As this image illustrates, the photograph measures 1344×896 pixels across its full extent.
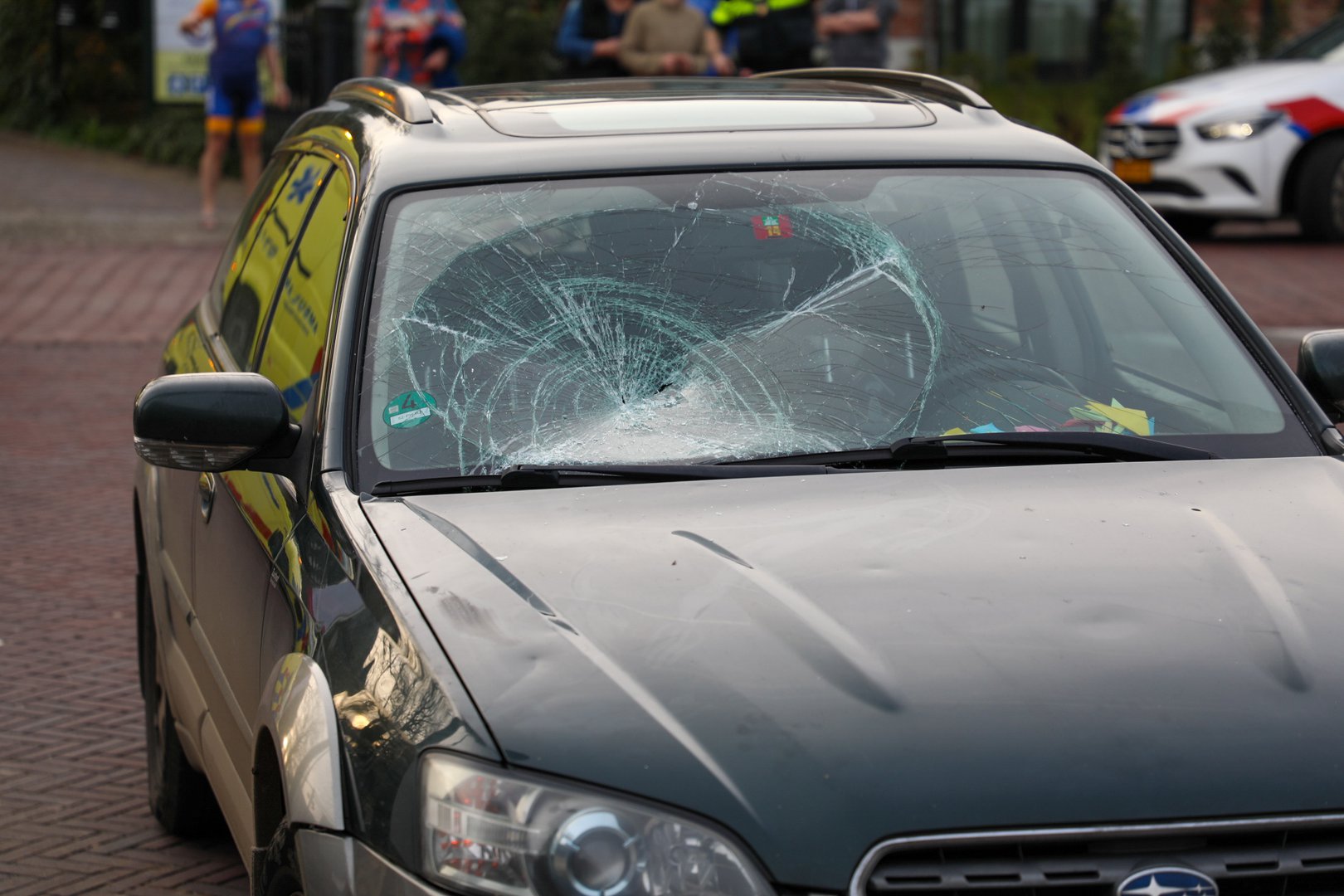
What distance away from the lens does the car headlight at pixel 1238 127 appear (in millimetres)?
13508

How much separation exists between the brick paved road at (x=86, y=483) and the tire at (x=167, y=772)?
6 centimetres

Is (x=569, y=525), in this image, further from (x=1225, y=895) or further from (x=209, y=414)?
(x=1225, y=895)

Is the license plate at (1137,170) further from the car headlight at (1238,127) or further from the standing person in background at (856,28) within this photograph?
the standing person in background at (856,28)

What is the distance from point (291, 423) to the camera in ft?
10.1

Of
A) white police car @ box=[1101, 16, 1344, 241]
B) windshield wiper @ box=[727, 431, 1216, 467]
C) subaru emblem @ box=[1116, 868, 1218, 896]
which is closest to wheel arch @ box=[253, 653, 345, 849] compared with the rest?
windshield wiper @ box=[727, 431, 1216, 467]

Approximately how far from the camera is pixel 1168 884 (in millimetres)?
2105

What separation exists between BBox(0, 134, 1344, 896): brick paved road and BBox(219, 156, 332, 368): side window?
112 centimetres

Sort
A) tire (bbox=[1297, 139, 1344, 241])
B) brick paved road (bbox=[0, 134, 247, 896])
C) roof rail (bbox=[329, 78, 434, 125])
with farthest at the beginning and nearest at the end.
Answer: tire (bbox=[1297, 139, 1344, 241]) → brick paved road (bbox=[0, 134, 247, 896]) → roof rail (bbox=[329, 78, 434, 125])

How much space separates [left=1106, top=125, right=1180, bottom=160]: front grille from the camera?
13.8 meters

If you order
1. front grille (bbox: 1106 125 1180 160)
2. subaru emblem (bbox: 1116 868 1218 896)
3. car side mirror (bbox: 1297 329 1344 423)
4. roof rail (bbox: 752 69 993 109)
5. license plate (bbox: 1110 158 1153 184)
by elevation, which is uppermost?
roof rail (bbox: 752 69 993 109)

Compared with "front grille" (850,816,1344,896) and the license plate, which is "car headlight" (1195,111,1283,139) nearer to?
the license plate

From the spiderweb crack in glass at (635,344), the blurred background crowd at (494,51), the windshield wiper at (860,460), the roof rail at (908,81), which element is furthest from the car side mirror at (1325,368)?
the blurred background crowd at (494,51)

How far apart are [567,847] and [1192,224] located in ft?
44.2

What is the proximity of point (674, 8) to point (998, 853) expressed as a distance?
430 inches
